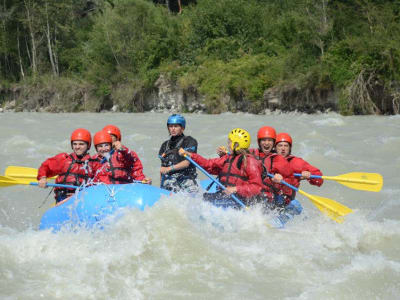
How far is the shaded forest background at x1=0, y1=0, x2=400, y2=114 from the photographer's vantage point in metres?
14.1

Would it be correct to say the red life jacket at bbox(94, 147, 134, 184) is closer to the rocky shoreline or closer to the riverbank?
the riverbank

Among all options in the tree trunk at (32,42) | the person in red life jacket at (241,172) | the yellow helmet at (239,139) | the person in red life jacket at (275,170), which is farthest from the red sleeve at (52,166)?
the tree trunk at (32,42)

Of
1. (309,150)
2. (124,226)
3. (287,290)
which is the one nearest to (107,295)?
(124,226)

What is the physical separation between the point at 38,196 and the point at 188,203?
3.50 m

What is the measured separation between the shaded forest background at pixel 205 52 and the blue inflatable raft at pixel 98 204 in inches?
423

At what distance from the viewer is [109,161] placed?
15.8 feet

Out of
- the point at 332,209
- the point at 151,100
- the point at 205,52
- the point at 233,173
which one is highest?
the point at 205,52

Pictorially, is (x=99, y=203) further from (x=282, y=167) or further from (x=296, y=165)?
(x=296, y=165)

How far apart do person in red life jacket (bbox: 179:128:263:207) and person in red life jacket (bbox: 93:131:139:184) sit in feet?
3.16

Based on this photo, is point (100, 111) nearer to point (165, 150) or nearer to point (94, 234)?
point (165, 150)

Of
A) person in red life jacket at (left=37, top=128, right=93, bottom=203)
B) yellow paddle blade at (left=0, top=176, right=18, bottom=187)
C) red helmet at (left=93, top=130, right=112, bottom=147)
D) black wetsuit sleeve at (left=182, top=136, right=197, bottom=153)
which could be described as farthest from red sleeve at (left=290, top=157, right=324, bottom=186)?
yellow paddle blade at (left=0, top=176, right=18, bottom=187)

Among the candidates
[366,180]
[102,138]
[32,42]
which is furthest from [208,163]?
[32,42]

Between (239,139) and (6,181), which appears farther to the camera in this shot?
(6,181)

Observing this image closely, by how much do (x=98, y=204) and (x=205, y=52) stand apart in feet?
59.5
